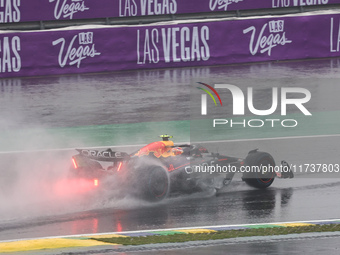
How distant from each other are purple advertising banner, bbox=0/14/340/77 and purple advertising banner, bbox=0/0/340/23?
3.87ft

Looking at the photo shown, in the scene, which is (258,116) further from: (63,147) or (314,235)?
(314,235)

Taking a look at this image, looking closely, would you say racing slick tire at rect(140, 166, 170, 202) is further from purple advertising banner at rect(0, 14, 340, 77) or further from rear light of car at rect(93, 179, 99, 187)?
purple advertising banner at rect(0, 14, 340, 77)

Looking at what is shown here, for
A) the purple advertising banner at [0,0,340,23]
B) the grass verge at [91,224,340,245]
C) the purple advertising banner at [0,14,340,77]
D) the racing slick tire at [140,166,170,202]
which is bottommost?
the grass verge at [91,224,340,245]

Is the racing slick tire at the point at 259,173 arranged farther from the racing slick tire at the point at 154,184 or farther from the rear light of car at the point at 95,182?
the rear light of car at the point at 95,182

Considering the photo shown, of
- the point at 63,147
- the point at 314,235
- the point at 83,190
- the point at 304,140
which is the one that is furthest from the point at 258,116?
the point at 314,235

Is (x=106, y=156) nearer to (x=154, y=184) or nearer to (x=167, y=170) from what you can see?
(x=154, y=184)

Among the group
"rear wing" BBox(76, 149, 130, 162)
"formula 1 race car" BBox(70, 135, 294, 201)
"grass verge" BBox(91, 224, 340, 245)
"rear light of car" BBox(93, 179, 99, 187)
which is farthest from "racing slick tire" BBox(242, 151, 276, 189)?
"rear light of car" BBox(93, 179, 99, 187)

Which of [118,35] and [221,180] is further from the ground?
[118,35]

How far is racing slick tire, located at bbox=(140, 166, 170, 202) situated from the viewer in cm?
1261

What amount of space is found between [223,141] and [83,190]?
538cm

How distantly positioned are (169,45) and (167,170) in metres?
14.1

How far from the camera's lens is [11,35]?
1006 inches

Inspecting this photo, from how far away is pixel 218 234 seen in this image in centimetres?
1069

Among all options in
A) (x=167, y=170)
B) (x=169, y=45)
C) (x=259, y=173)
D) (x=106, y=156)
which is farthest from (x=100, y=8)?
(x=167, y=170)
